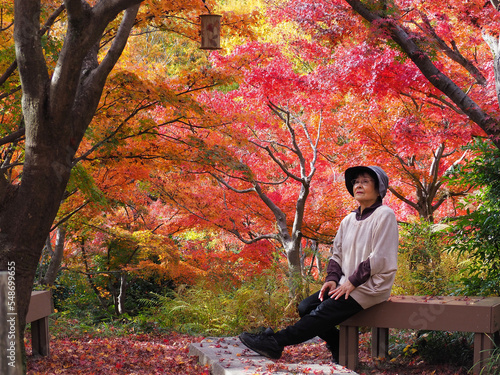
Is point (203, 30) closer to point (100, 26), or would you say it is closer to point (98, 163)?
point (100, 26)

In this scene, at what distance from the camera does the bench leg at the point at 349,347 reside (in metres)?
3.73

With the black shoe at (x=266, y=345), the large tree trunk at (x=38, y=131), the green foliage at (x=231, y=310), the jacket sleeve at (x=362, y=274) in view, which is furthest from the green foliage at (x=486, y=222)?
the large tree trunk at (x=38, y=131)

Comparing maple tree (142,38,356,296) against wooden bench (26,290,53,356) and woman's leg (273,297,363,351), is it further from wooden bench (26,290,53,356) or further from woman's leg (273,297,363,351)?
woman's leg (273,297,363,351)

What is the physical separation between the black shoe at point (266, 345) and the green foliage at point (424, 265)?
73.6 inches

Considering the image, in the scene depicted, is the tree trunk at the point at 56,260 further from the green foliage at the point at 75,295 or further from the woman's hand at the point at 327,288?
the woman's hand at the point at 327,288

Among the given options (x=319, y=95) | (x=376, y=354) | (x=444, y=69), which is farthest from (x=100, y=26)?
(x=444, y=69)

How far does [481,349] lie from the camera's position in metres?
3.44

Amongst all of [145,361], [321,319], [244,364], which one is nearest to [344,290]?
[321,319]

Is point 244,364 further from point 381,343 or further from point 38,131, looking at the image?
point 38,131

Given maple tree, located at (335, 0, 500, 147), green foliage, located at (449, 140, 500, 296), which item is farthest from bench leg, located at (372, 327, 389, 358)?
maple tree, located at (335, 0, 500, 147)

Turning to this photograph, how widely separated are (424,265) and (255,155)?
14.9ft

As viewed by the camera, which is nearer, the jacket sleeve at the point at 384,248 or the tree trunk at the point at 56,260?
the jacket sleeve at the point at 384,248

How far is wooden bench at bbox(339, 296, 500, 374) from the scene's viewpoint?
3.41 m

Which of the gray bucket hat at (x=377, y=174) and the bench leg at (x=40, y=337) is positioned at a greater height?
A: the gray bucket hat at (x=377, y=174)
